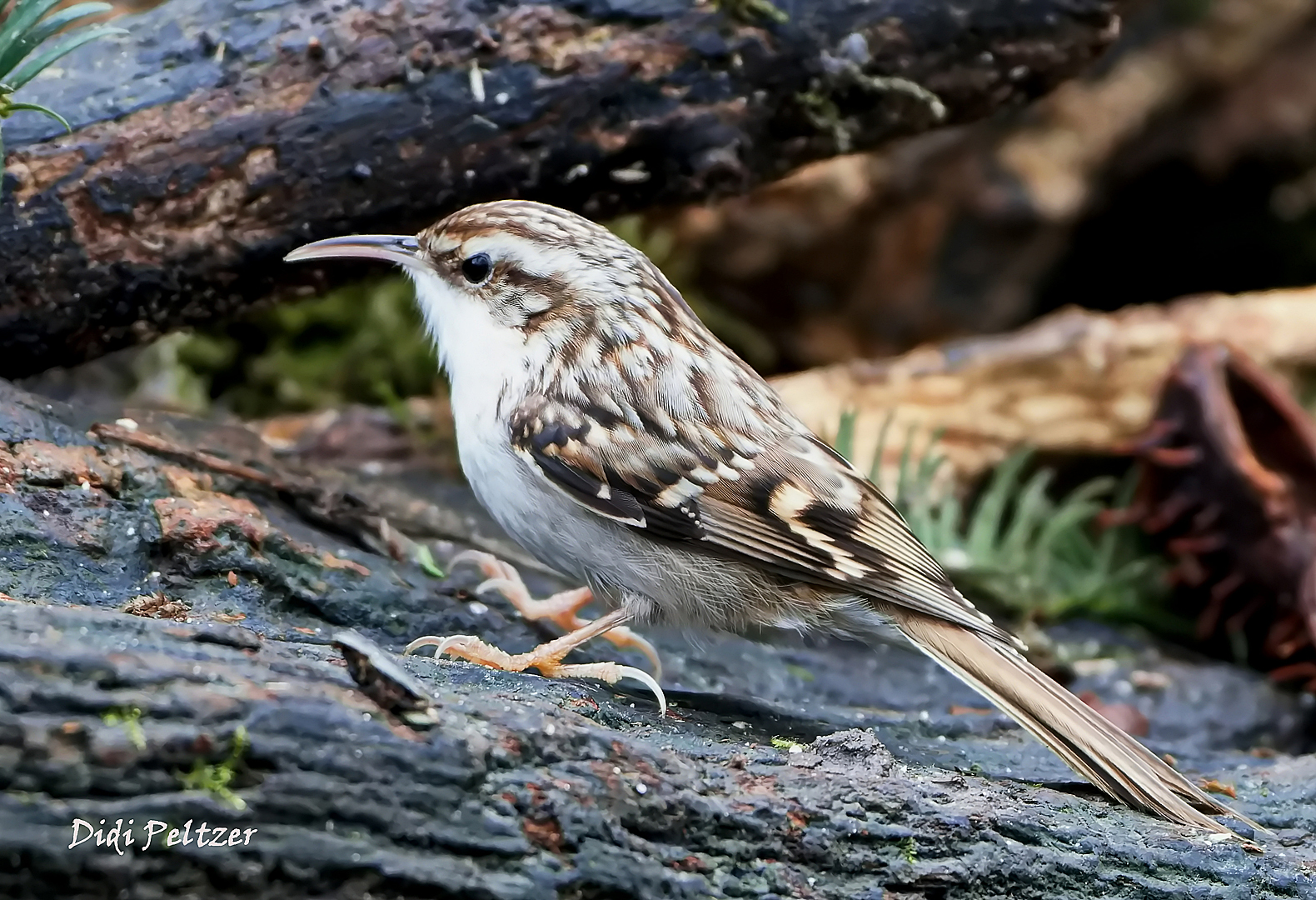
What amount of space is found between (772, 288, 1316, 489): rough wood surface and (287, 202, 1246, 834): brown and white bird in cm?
190

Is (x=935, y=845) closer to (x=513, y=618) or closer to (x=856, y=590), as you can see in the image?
(x=856, y=590)

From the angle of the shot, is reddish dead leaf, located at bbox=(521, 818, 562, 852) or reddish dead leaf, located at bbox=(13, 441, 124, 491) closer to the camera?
reddish dead leaf, located at bbox=(521, 818, 562, 852)

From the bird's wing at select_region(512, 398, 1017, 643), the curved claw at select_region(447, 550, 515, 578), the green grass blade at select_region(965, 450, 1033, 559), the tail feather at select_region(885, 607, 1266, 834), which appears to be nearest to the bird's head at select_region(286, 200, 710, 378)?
the bird's wing at select_region(512, 398, 1017, 643)

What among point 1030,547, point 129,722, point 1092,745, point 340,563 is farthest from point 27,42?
point 1030,547

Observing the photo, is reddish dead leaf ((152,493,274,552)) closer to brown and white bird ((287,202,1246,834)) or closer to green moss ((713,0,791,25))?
brown and white bird ((287,202,1246,834))

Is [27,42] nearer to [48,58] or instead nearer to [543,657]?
[48,58]

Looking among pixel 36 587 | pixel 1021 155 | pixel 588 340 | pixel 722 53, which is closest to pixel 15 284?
pixel 36 587

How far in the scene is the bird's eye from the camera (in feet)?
9.81

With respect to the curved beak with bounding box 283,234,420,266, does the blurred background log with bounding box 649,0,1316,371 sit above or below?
below

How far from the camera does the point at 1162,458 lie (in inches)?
163

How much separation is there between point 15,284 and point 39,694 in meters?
1.57

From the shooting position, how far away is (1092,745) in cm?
252

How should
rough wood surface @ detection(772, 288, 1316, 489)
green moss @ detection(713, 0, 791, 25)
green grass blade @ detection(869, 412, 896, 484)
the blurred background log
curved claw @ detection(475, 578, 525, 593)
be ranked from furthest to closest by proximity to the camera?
the blurred background log
rough wood surface @ detection(772, 288, 1316, 489)
green grass blade @ detection(869, 412, 896, 484)
green moss @ detection(713, 0, 791, 25)
curved claw @ detection(475, 578, 525, 593)

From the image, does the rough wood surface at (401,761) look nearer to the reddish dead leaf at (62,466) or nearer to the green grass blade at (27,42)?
the reddish dead leaf at (62,466)
